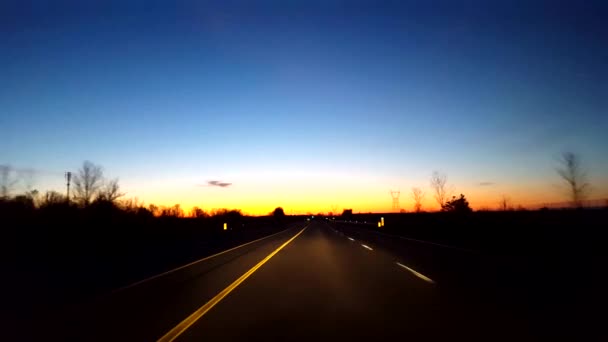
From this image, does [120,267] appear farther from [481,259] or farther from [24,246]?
[481,259]

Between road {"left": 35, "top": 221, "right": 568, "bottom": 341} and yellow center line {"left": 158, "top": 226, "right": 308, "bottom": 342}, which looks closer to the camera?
yellow center line {"left": 158, "top": 226, "right": 308, "bottom": 342}

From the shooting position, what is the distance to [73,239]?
24.9m

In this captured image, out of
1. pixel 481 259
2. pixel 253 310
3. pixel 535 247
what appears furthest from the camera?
pixel 535 247

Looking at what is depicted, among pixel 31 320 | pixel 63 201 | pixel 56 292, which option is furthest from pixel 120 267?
pixel 63 201

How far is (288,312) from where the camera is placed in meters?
7.52

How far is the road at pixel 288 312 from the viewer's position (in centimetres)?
606

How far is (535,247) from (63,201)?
30.1 metres

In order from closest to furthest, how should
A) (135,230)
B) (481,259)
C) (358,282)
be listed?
(358,282) < (481,259) < (135,230)

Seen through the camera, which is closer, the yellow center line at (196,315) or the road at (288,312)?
the yellow center line at (196,315)

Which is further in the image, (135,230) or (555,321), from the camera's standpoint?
(135,230)

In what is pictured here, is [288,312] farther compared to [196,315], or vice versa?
[288,312]

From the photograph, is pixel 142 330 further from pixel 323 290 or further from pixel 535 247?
pixel 535 247

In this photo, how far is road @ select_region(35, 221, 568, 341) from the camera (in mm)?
6059

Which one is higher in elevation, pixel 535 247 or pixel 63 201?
pixel 63 201
